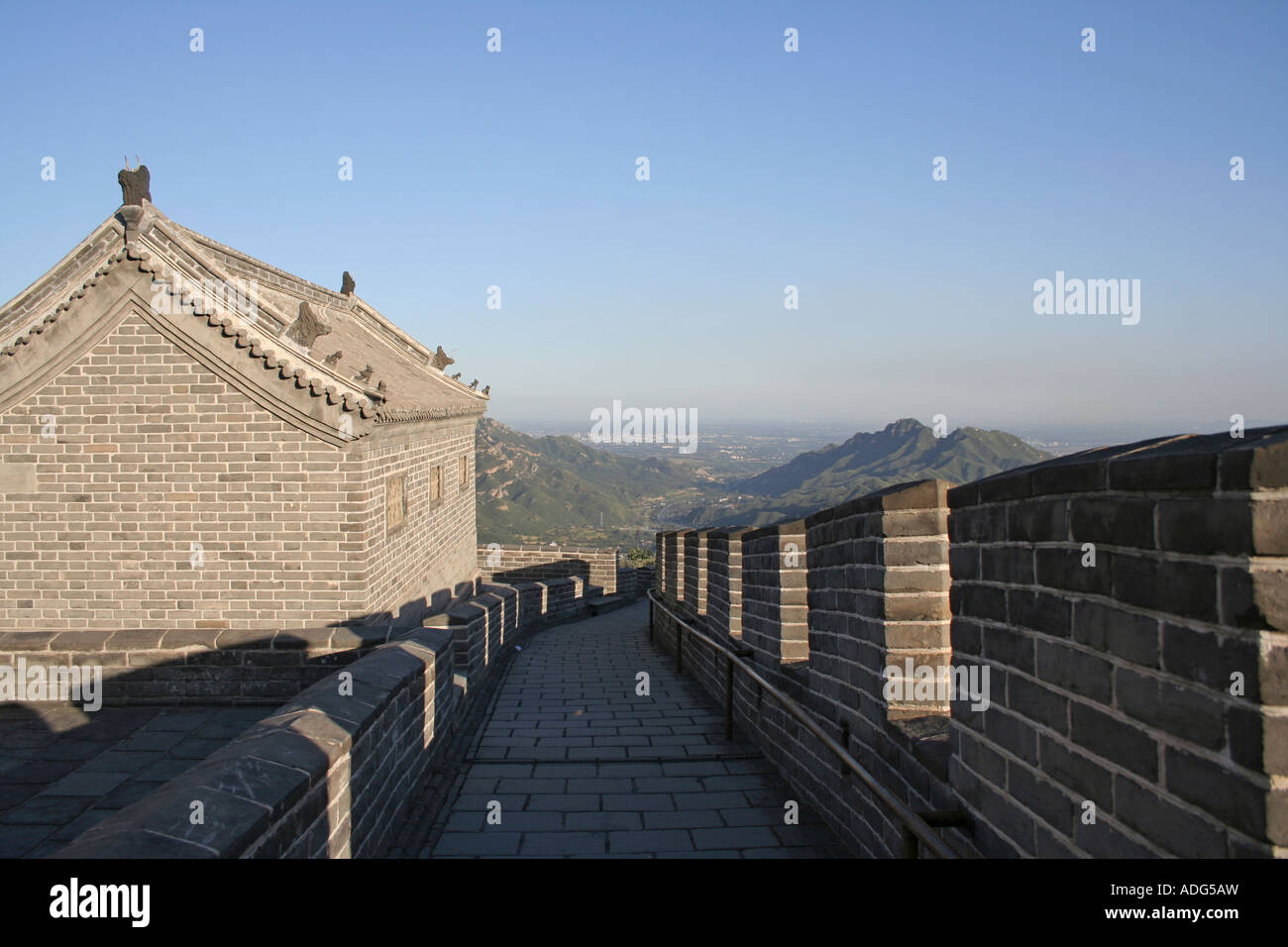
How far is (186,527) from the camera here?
35.2ft

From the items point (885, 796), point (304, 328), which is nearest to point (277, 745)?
point (885, 796)

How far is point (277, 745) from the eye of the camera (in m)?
3.56

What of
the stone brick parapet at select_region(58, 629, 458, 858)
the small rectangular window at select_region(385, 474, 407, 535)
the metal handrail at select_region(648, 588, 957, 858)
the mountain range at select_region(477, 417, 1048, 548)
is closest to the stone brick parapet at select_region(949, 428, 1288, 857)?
the metal handrail at select_region(648, 588, 957, 858)

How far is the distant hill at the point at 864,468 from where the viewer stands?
8619cm

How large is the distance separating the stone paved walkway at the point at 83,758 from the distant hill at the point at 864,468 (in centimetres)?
6092

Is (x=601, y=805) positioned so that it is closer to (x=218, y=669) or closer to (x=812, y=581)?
(x=812, y=581)

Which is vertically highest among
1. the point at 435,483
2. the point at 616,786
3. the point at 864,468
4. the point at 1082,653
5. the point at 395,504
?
the point at 864,468

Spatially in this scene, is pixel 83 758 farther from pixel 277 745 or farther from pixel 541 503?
pixel 541 503

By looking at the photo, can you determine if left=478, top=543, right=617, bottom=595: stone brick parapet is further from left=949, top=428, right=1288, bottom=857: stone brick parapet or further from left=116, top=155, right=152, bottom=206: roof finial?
left=949, top=428, right=1288, bottom=857: stone brick parapet

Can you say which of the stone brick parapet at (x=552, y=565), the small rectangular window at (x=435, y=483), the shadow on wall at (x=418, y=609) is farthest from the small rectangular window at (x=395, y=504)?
the stone brick parapet at (x=552, y=565)

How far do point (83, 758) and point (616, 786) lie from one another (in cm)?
406

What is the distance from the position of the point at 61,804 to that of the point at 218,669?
91.1 inches

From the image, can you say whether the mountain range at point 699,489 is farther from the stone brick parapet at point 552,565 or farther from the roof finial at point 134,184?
the roof finial at point 134,184
